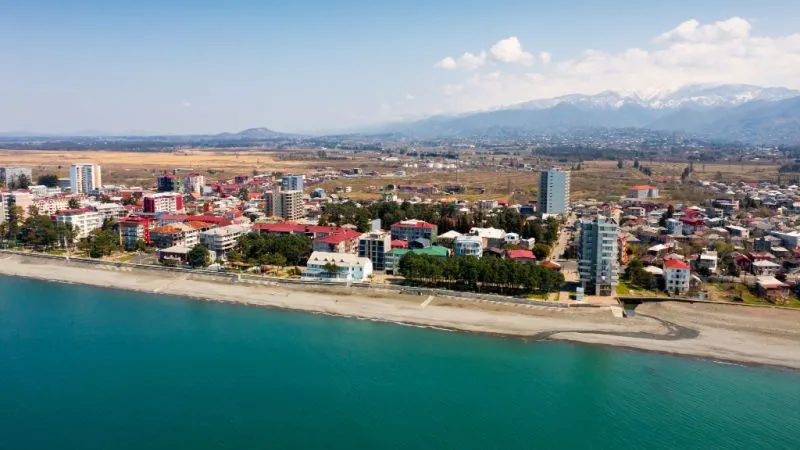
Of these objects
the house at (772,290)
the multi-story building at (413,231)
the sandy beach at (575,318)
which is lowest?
the sandy beach at (575,318)

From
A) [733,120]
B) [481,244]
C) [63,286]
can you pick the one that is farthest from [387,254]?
[733,120]

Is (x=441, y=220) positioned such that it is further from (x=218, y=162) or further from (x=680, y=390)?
(x=218, y=162)

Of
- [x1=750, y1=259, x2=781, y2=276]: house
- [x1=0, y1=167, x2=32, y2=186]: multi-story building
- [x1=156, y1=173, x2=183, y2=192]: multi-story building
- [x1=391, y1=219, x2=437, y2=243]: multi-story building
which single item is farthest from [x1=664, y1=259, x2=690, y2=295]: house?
[x1=0, y1=167, x2=32, y2=186]: multi-story building

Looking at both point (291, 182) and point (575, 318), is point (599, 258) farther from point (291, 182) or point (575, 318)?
point (291, 182)

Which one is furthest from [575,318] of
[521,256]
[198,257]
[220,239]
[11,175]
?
[11,175]

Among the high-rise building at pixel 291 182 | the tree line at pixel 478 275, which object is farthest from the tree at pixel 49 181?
the tree line at pixel 478 275

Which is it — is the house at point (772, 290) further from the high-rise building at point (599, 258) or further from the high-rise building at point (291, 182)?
the high-rise building at point (291, 182)
